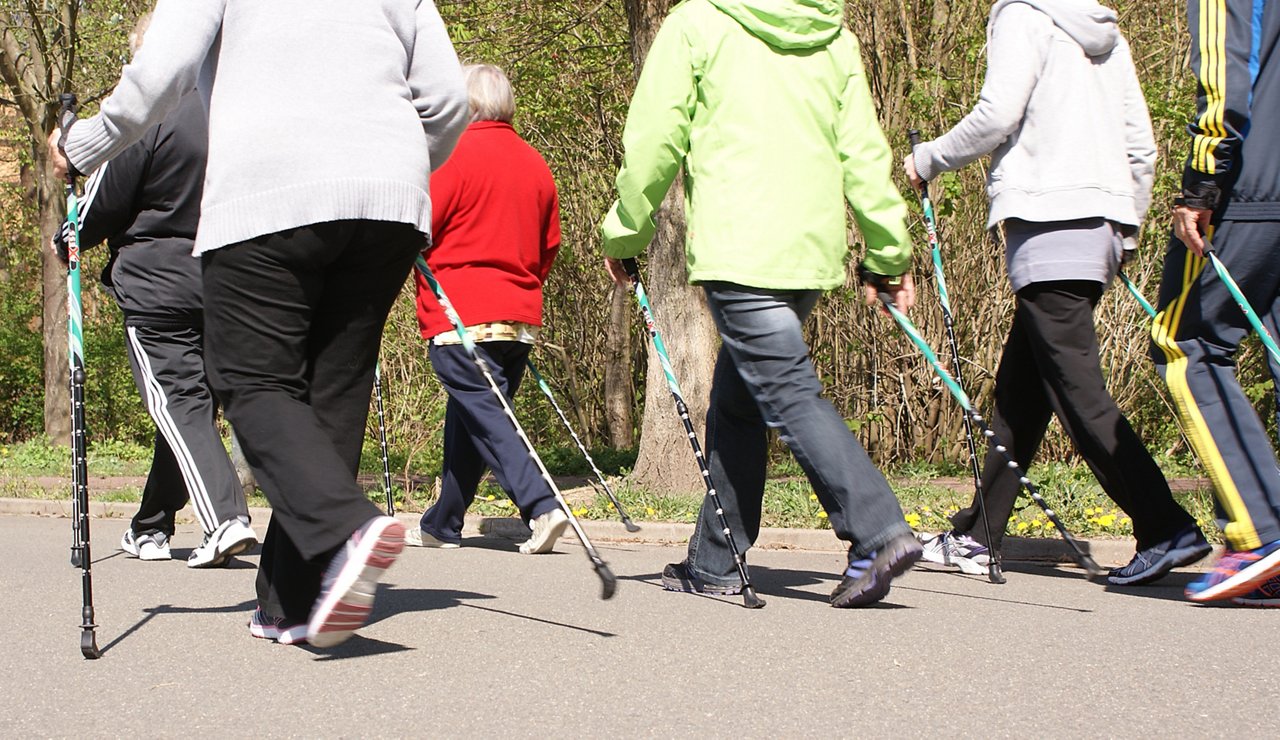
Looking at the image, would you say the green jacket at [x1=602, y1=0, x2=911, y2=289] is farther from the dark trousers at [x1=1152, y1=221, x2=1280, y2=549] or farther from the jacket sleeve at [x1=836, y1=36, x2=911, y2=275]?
the dark trousers at [x1=1152, y1=221, x2=1280, y2=549]

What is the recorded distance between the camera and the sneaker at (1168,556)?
5.37 m

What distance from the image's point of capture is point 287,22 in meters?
4.03

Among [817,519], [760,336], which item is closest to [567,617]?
[760,336]

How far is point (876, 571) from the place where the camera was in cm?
470

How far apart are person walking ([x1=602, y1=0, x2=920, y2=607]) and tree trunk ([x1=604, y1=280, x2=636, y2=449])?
8.40 meters

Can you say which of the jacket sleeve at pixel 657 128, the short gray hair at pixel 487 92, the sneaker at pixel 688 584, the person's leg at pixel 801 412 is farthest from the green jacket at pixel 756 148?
the short gray hair at pixel 487 92

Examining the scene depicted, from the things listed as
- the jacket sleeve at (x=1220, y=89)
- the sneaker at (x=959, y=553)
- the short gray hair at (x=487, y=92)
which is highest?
the jacket sleeve at (x=1220, y=89)

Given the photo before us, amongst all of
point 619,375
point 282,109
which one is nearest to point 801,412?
point 282,109

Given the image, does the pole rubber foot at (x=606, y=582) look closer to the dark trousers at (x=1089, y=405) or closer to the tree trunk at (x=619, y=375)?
the dark trousers at (x=1089, y=405)

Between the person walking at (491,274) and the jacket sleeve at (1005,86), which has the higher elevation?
the jacket sleeve at (1005,86)

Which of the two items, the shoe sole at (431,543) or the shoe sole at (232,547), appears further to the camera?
the shoe sole at (431,543)

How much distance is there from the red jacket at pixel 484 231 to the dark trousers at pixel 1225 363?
279cm

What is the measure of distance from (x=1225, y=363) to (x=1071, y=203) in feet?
2.53

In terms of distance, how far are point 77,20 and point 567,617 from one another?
13.2m
